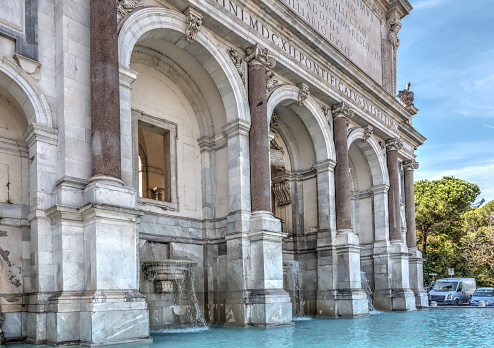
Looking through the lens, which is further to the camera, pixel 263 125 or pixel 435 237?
pixel 435 237

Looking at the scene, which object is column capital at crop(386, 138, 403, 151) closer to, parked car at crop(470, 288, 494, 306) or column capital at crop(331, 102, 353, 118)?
column capital at crop(331, 102, 353, 118)

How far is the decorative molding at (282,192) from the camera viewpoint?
21.5 metres

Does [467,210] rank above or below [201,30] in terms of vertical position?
below

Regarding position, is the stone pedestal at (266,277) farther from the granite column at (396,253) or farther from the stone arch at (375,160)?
the stone arch at (375,160)

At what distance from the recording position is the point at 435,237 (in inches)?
1944

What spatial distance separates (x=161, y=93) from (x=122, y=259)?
7.09 meters

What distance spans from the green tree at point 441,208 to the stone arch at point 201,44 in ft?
122

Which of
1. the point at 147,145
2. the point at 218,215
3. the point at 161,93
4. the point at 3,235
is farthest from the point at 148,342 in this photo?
the point at 147,145

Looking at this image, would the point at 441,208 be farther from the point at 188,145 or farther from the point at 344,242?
the point at 188,145

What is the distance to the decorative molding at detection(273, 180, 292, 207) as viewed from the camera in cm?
2150

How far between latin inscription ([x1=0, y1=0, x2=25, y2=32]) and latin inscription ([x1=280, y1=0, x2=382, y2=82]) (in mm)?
10442

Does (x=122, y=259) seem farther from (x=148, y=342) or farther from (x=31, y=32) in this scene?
(x=31, y=32)

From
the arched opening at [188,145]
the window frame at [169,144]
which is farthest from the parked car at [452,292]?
the window frame at [169,144]

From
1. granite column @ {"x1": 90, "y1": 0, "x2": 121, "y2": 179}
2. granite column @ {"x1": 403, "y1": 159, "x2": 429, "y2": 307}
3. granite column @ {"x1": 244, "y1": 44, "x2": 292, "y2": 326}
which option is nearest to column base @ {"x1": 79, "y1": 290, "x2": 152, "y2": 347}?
granite column @ {"x1": 90, "y1": 0, "x2": 121, "y2": 179}
